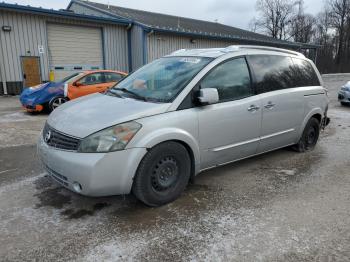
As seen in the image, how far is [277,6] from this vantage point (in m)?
57.0

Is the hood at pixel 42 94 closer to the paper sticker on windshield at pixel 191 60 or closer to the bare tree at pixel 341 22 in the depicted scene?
the paper sticker on windshield at pixel 191 60

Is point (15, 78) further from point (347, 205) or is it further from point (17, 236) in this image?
point (347, 205)

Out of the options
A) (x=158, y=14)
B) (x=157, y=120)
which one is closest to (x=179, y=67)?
(x=157, y=120)

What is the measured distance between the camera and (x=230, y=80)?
4094 mm

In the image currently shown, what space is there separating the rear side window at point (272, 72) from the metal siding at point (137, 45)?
13811 mm

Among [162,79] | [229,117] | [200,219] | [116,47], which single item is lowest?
[200,219]

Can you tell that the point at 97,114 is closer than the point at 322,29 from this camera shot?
Yes

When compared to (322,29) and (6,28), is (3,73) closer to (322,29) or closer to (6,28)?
(6,28)

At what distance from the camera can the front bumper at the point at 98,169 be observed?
9.79ft

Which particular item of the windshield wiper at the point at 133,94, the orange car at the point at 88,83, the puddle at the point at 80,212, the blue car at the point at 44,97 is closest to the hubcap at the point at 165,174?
the puddle at the point at 80,212

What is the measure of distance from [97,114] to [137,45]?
1569 centimetres

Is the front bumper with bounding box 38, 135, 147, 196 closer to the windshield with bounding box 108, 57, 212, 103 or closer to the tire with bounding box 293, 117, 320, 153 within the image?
the windshield with bounding box 108, 57, 212, 103

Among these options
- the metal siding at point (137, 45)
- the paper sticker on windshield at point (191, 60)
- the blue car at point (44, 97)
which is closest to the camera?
the paper sticker on windshield at point (191, 60)

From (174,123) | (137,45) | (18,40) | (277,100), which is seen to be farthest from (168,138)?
(137,45)
